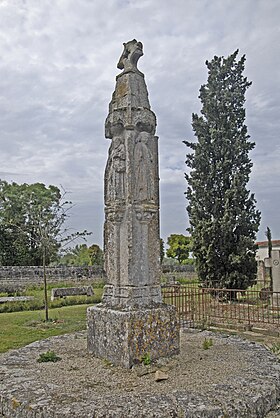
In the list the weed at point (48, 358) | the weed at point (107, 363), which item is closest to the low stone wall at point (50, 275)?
the weed at point (48, 358)

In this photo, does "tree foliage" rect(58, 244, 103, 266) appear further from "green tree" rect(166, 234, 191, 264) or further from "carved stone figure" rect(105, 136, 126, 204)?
"carved stone figure" rect(105, 136, 126, 204)

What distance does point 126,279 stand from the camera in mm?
5074

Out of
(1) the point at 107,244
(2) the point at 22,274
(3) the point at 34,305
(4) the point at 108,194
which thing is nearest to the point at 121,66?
(4) the point at 108,194

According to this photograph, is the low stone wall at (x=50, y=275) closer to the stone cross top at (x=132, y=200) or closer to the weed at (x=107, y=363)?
the stone cross top at (x=132, y=200)

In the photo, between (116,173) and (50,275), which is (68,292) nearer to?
(50,275)

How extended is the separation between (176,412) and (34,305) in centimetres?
1321

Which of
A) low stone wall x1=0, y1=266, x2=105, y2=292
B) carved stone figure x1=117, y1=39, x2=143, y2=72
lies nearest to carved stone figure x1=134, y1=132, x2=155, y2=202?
carved stone figure x1=117, y1=39, x2=143, y2=72

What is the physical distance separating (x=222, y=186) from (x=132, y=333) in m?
15.7

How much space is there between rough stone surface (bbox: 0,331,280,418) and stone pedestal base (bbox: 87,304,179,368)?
136mm

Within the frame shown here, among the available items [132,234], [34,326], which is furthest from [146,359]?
[34,326]

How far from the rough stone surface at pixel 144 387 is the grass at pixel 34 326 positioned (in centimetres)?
386

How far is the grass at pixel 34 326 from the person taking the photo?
9.02 meters

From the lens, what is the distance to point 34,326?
11.1 metres

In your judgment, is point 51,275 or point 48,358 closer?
point 48,358
